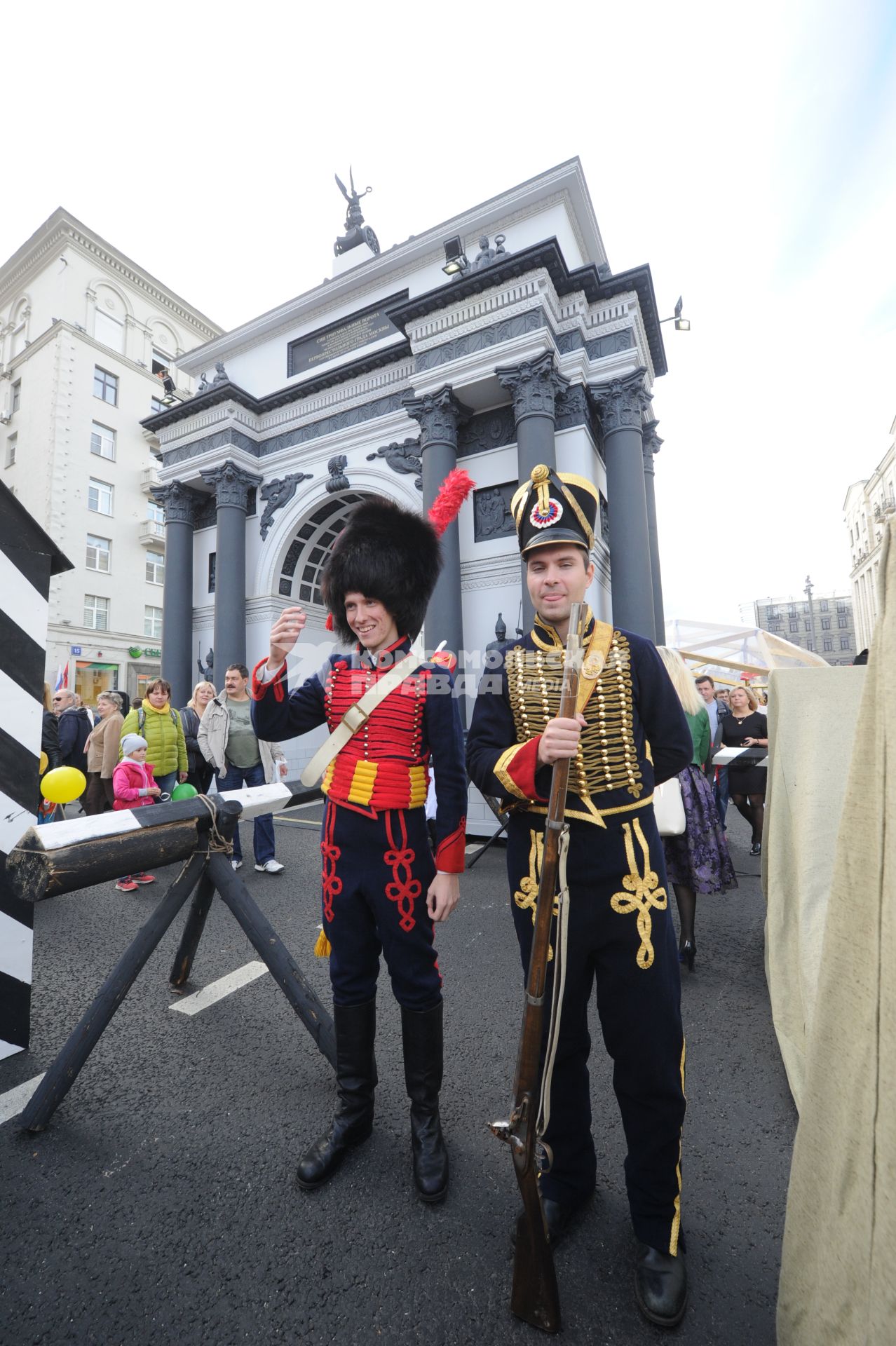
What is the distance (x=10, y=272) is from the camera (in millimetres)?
27219

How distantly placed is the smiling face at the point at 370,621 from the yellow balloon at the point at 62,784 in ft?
6.75

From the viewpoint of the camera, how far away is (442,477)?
9.21 meters

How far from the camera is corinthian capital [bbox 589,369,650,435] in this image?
378 inches

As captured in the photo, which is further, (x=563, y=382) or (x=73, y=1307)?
(x=563, y=382)

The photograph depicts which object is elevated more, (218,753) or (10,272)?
(10,272)

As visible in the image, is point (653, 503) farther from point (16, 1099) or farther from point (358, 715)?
point (16, 1099)

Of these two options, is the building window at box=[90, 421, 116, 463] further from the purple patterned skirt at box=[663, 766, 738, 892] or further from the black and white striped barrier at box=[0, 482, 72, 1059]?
the purple patterned skirt at box=[663, 766, 738, 892]

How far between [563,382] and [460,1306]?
10052mm

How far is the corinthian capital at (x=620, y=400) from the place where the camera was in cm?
959

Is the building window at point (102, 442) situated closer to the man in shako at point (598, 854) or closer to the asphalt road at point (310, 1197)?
the asphalt road at point (310, 1197)

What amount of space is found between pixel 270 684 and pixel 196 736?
5.11m

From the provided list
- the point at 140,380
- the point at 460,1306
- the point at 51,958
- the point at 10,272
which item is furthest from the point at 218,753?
the point at 10,272

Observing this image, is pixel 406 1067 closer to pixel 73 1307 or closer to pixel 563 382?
pixel 73 1307

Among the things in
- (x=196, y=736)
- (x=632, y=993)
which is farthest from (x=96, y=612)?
(x=632, y=993)
